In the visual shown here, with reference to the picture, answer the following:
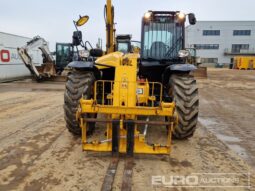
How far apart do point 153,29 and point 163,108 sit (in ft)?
9.06

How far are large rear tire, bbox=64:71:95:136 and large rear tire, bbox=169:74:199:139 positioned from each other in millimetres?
1581

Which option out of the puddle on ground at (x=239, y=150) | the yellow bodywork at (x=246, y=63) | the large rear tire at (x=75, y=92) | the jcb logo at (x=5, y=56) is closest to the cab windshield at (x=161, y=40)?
the large rear tire at (x=75, y=92)

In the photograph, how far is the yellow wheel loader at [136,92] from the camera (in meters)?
4.15

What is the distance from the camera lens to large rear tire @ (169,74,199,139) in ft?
15.8

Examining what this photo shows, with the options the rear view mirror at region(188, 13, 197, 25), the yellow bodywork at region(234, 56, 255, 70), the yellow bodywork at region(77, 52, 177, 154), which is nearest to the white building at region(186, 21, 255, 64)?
the yellow bodywork at region(234, 56, 255, 70)

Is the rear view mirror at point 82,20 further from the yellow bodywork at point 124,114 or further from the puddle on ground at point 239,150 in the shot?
the puddle on ground at point 239,150

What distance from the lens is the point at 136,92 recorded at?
4605 millimetres

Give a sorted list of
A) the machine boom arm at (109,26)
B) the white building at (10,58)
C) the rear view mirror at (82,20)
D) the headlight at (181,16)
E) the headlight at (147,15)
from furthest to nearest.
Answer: the white building at (10,58)
the machine boom arm at (109,26)
the headlight at (147,15)
the headlight at (181,16)
the rear view mirror at (82,20)

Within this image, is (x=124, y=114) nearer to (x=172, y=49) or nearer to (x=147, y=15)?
(x=172, y=49)

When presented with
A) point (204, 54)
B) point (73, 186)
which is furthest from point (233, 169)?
point (204, 54)

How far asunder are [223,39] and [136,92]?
57.7 m

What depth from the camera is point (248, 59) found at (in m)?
45.0

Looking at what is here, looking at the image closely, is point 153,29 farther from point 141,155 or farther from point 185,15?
point 141,155

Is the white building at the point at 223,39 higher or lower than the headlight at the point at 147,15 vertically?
higher
